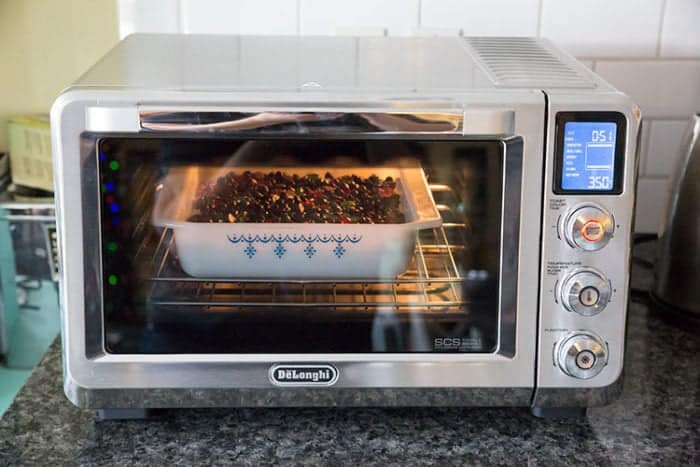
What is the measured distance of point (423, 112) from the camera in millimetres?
780

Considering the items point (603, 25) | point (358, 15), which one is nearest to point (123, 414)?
point (358, 15)

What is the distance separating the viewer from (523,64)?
92cm

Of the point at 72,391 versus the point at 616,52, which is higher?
the point at 616,52

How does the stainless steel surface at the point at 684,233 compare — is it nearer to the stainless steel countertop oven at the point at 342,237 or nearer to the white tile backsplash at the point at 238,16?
the stainless steel countertop oven at the point at 342,237

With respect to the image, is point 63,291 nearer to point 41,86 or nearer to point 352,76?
point 352,76

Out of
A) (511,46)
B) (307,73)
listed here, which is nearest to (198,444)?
(307,73)

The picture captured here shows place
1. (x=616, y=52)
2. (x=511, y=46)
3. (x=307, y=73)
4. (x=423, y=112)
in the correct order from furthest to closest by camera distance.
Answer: (x=616, y=52) → (x=511, y=46) → (x=307, y=73) → (x=423, y=112)

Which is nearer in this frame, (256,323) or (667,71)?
(256,323)

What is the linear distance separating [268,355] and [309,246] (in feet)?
0.34

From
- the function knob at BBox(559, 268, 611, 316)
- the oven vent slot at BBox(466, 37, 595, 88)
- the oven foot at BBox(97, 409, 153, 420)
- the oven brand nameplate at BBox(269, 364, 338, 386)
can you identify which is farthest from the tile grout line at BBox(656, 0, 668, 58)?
the oven foot at BBox(97, 409, 153, 420)

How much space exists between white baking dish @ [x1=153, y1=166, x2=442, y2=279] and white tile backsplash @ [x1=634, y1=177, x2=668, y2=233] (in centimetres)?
63

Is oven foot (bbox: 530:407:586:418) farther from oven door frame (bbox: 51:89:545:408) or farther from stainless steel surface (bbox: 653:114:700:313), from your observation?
stainless steel surface (bbox: 653:114:700:313)

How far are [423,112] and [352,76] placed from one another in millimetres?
122

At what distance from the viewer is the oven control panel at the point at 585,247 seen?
792 millimetres
